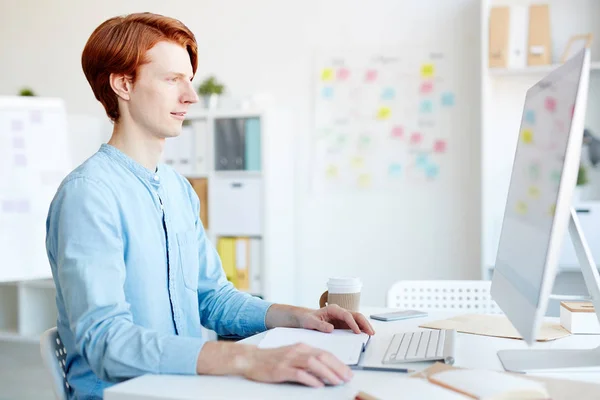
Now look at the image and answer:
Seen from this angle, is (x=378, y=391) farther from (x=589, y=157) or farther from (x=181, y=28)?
(x=589, y=157)

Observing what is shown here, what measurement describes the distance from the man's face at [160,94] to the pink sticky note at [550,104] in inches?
28.8

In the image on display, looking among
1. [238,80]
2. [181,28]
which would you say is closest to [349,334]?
[181,28]

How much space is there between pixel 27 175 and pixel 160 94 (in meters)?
1.73

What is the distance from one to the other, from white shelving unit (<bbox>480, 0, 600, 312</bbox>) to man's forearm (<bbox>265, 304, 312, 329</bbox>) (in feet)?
6.76

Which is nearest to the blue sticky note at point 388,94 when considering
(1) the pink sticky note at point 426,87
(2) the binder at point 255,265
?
(1) the pink sticky note at point 426,87

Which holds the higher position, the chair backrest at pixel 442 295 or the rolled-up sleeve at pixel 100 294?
the rolled-up sleeve at pixel 100 294

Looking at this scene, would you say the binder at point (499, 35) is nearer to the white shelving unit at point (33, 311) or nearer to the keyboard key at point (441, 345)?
the keyboard key at point (441, 345)

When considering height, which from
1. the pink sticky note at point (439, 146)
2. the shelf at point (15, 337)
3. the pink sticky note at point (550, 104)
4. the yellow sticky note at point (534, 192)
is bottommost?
the shelf at point (15, 337)

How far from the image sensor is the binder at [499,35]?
3.42m

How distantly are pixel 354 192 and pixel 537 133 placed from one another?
115 inches

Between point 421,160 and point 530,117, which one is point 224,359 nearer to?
point 530,117

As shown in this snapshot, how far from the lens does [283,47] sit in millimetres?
4246

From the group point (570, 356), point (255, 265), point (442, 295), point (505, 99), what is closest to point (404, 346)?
point (570, 356)

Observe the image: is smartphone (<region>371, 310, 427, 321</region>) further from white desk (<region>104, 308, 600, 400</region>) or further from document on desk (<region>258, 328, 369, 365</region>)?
white desk (<region>104, 308, 600, 400</region>)
